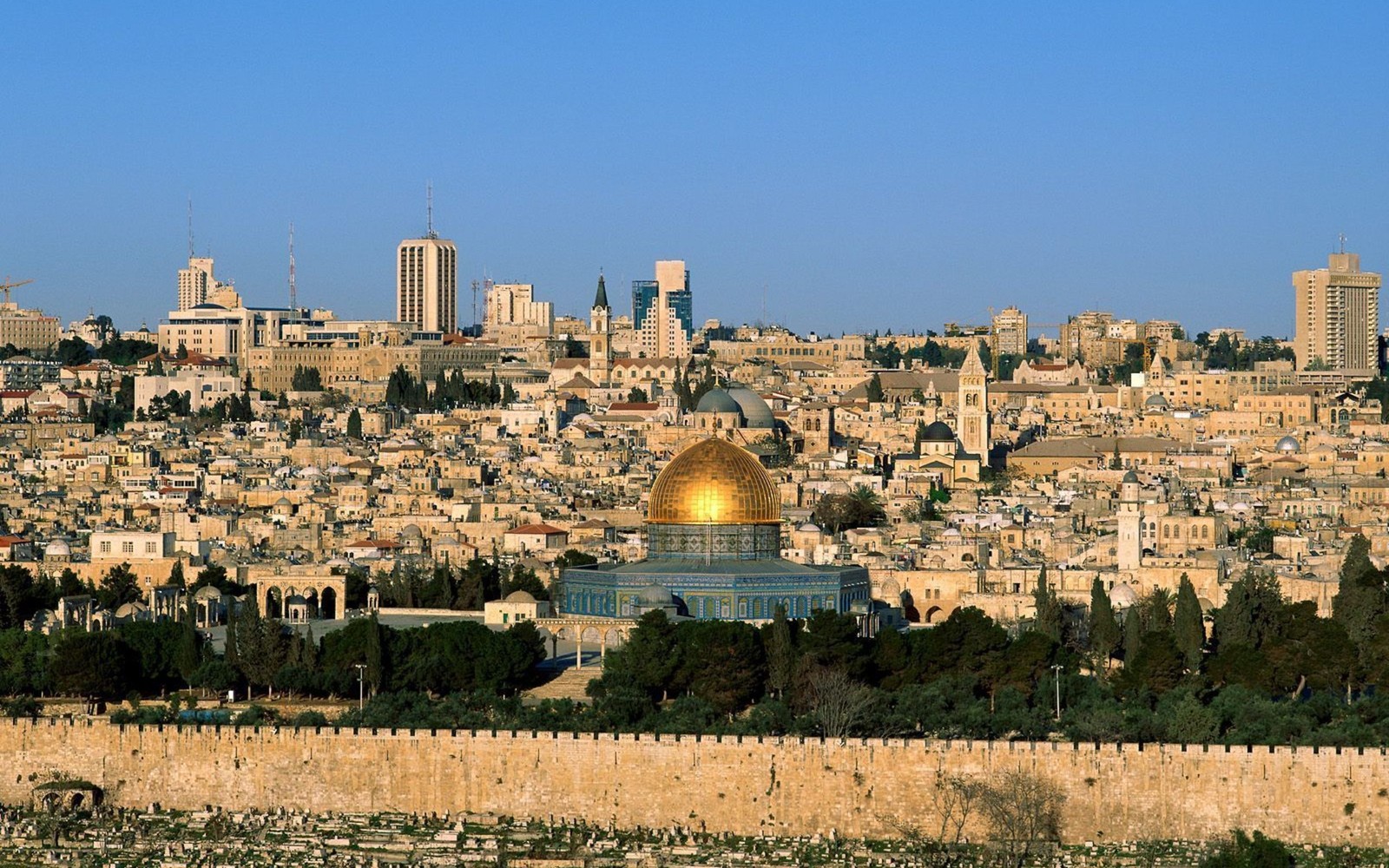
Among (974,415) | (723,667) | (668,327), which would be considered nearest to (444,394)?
(974,415)

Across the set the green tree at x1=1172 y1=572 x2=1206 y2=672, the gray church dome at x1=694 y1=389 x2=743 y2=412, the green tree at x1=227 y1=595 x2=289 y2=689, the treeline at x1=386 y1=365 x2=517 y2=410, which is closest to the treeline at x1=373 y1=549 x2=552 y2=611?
the green tree at x1=227 y1=595 x2=289 y2=689

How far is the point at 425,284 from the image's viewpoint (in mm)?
188375

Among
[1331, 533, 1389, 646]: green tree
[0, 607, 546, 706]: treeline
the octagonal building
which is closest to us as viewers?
[0, 607, 546, 706]: treeline

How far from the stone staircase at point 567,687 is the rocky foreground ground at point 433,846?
6429 millimetres

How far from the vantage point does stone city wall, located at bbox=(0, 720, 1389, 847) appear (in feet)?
138

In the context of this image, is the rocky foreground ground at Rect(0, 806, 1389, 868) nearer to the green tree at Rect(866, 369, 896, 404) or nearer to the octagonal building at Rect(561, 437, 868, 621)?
the octagonal building at Rect(561, 437, 868, 621)

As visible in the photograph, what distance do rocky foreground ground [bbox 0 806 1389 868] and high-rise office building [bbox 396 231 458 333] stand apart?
145 m

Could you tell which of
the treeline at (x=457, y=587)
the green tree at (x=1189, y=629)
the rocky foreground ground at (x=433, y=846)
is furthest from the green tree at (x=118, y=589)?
the green tree at (x=1189, y=629)

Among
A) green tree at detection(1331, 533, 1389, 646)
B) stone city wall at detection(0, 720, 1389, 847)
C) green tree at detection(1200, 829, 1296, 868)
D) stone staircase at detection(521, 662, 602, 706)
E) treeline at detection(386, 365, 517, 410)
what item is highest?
treeline at detection(386, 365, 517, 410)

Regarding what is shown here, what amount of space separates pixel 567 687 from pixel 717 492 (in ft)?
25.0

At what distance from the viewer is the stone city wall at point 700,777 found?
138ft

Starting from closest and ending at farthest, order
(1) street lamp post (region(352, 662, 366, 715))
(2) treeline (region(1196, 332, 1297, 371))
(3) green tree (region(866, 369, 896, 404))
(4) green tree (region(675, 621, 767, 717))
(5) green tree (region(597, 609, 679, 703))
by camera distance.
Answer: (5) green tree (region(597, 609, 679, 703)) < (4) green tree (region(675, 621, 767, 717)) < (1) street lamp post (region(352, 662, 366, 715)) < (3) green tree (region(866, 369, 896, 404)) < (2) treeline (region(1196, 332, 1297, 371))

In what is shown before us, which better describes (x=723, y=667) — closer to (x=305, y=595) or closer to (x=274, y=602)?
(x=305, y=595)

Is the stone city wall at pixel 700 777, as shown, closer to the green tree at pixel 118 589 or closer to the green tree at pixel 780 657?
the green tree at pixel 780 657
